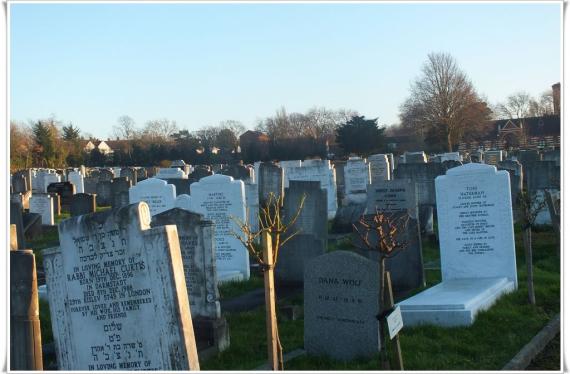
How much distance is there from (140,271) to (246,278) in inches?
276

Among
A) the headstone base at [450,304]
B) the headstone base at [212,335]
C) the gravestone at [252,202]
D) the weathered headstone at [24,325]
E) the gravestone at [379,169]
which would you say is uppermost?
the gravestone at [379,169]

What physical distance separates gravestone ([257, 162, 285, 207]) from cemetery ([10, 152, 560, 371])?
18.4ft

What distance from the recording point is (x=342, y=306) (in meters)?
7.37

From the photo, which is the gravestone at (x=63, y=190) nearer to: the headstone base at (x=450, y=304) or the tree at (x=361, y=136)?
the headstone base at (x=450, y=304)

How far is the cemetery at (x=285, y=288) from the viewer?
18.2ft

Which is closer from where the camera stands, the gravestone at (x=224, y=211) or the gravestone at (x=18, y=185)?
the gravestone at (x=224, y=211)

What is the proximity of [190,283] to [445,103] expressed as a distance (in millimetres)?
52104

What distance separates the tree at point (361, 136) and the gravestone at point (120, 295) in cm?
5201

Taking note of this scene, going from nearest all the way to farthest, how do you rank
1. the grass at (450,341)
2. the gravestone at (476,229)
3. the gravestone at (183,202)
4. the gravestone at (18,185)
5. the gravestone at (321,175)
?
the grass at (450,341) < the gravestone at (476,229) < the gravestone at (183,202) < the gravestone at (321,175) < the gravestone at (18,185)

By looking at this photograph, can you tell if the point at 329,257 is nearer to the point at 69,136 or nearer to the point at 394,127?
the point at 69,136

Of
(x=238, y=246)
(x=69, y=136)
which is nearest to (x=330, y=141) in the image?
(x=69, y=136)

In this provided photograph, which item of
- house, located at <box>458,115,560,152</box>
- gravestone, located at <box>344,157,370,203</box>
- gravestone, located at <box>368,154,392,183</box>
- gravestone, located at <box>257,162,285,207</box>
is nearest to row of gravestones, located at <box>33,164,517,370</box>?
gravestone, located at <box>257,162,285,207</box>

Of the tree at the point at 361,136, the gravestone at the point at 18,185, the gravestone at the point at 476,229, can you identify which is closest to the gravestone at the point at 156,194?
the gravestone at the point at 476,229

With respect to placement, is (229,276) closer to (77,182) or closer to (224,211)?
(224,211)
